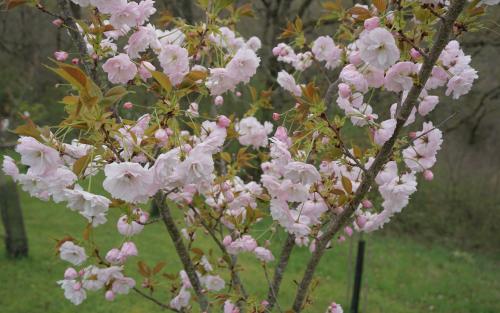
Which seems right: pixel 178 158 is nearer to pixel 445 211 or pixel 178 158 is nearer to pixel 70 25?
pixel 70 25

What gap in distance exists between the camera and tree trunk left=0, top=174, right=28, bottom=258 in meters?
5.41

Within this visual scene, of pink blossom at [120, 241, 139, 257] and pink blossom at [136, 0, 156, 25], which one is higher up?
pink blossom at [136, 0, 156, 25]

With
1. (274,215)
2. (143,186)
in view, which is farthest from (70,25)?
(274,215)

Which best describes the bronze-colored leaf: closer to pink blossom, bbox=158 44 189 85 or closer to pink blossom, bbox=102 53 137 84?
pink blossom, bbox=158 44 189 85

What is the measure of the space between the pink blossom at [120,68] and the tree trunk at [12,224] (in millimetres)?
4396

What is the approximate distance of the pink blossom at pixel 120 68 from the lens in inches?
60.9

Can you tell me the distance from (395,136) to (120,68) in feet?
2.79

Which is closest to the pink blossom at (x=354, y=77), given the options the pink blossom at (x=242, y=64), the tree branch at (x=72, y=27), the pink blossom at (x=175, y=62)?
the pink blossom at (x=242, y=64)

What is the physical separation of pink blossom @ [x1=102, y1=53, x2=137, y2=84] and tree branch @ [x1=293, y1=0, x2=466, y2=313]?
0.79 m

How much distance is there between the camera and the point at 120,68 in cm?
159

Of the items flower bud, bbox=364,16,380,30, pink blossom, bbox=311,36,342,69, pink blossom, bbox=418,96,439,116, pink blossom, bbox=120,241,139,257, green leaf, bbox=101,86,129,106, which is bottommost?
pink blossom, bbox=120,241,139,257

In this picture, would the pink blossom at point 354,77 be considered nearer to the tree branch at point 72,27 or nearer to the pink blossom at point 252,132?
the tree branch at point 72,27

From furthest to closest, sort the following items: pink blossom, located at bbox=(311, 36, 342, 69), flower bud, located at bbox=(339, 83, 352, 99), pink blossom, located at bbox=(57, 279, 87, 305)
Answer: pink blossom, located at bbox=(311, 36, 342, 69) < pink blossom, located at bbox=(57, 279, 87, 305) < flower bud, located at bbox=(339, 83, 352, 99)

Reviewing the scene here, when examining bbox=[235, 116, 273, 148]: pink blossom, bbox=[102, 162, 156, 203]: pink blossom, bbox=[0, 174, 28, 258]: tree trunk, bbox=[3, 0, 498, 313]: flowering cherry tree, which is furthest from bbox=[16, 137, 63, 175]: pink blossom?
bbox=[0, 174, 28, 258]: tree trunk
